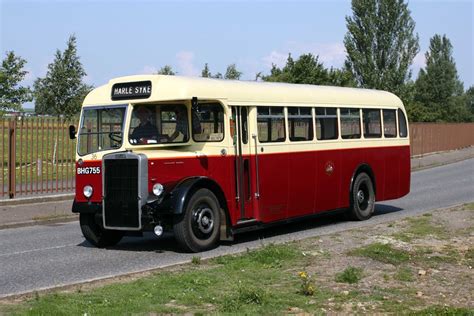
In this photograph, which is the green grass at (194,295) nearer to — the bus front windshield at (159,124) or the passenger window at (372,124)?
the bus front windshield at (159,124)

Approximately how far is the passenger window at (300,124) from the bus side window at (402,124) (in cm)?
386

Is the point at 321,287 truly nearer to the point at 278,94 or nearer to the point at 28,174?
the point at 278,94

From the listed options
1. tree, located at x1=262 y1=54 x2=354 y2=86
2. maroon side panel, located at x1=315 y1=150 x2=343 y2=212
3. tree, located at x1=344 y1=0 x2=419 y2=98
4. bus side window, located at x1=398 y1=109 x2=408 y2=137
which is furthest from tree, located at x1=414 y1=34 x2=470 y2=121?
maroon side panel, located at x1=315 y1=150 x2=343 y2=212

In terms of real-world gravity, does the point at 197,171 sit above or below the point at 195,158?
below

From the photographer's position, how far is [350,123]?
14344 mm

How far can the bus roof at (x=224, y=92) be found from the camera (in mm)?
10625

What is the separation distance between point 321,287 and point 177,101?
4.51m

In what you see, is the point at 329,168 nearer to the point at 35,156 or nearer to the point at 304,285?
the point at 304,285

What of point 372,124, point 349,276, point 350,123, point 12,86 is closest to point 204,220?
point 349,276

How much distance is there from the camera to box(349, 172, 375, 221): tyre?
14453mm

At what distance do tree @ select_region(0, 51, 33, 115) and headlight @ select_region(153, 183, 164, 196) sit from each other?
20068 millimetres

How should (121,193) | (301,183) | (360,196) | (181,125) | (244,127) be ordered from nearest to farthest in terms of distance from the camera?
(121,193), (181,125), (244,127), (301,183), (360,196)

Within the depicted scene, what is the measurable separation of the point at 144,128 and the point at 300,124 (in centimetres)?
334

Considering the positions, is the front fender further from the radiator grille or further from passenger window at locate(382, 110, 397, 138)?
passenger window at locate(382, 110, 397, 138)
